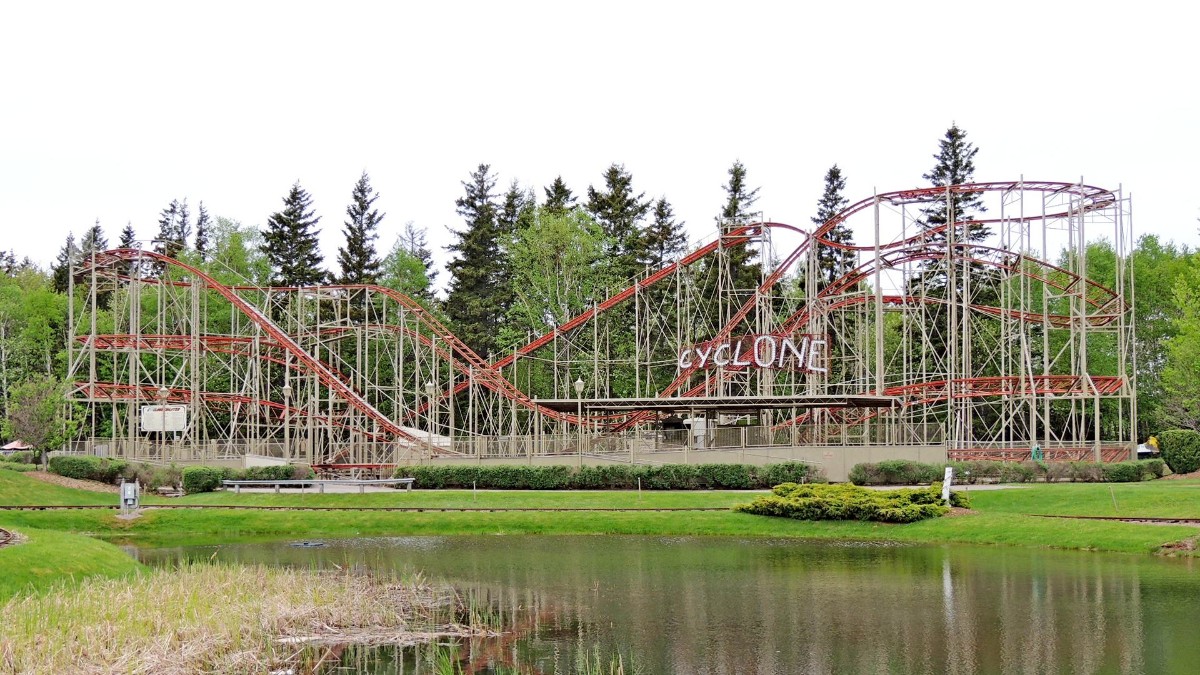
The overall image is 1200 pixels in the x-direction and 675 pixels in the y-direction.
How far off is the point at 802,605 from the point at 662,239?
7717cm

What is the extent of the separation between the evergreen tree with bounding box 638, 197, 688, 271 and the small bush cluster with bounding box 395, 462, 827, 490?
46136mm

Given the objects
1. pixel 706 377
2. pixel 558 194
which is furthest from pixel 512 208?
pixel 706 377

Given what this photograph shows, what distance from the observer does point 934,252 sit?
215ft

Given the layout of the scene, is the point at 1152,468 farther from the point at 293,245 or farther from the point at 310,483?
the point at 293,245

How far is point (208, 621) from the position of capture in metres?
19.8

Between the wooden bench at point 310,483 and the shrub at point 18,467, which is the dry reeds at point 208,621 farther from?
the shrub at point 18,467

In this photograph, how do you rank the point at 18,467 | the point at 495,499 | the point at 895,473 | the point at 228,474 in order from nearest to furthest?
the point at 495,499 → the point at 895,473 → the point at 228,474 → the point at 18,467

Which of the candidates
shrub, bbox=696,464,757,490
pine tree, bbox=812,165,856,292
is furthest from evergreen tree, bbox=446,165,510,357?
shrub, bbox=696,464,757,490

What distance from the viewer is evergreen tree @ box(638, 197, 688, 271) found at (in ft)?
317

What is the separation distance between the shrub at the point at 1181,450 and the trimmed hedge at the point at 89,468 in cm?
4498

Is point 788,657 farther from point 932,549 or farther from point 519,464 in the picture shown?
point 519,464

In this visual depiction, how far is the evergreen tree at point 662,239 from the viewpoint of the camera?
96.5m

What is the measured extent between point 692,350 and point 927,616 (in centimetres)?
4146

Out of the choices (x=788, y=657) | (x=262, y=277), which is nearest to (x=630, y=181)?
(x=262, y=277)
